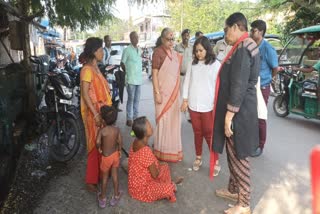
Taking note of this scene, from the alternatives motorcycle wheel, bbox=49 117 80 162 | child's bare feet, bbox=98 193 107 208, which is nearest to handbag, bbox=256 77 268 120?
child's bare feet, bbox=98 193 107 208

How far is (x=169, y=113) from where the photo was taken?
430cm

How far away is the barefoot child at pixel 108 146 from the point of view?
3240 millimetres

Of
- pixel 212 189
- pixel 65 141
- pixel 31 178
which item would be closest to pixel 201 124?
pixel 212 189

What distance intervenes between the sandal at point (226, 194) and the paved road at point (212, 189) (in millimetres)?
55

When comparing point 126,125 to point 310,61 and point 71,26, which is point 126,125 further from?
point 310,61

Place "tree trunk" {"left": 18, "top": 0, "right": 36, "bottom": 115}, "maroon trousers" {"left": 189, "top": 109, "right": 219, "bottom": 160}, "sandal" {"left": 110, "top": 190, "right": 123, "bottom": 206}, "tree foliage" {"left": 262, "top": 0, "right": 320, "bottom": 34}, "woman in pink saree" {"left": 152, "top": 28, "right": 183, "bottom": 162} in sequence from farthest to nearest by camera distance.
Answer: "tree foliage" {"left": 262, "top": 0, "right": 320, "bottom": 34} → "tree trunk" {"left": 18, "top": 0, "right": 36, "bottom": 115} → "woman in pink saree" {"left": 152, "top": 28, "right": 183, "bottom": 162} → "maroon trousers" {"left": 189, "top": 109, "right": 219, "bottom": 160} → "sandal" {"left": 110, "top": 190, "right": 123, "bottom": 206}

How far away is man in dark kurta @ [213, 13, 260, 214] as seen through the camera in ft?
9.12

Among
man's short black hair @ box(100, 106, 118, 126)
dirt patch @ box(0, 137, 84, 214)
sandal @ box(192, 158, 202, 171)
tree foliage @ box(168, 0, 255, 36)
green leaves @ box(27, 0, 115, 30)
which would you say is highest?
tree foliage @ box(168, 0, 255, 36)

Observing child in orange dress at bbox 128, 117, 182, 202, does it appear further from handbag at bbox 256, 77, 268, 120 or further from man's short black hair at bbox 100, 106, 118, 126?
handbag at bbox 256, 77, 268, 120

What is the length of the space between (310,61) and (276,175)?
5307 mm

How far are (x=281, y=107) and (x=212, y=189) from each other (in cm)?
423

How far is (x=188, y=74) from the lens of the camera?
4.05 metres

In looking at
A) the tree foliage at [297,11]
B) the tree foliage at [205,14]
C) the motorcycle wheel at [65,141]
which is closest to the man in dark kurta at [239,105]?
the motorcycle wheel at [65,141]

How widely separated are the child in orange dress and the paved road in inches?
3.7
